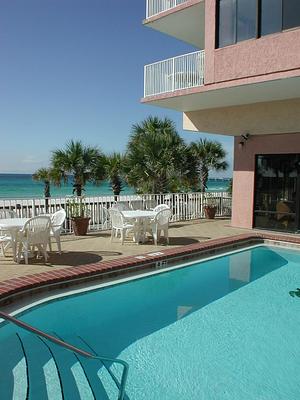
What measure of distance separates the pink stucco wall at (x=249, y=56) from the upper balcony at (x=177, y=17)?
99cm

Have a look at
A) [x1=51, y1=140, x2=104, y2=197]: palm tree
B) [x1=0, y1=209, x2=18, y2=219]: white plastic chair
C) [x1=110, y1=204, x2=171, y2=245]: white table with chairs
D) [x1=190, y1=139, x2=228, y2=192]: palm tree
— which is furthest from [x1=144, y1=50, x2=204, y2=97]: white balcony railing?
[x1=190, y1=139, x2=228, y2=192]: palm tree

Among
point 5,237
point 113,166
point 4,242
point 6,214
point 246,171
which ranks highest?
point 113,166

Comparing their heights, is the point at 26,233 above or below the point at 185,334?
above

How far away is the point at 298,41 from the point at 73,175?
1034 centimetres

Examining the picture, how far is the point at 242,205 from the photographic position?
14.1 metres

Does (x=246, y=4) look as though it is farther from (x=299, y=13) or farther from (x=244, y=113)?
(x=244, y=113)

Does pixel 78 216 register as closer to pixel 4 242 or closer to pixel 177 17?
pixel 4 242

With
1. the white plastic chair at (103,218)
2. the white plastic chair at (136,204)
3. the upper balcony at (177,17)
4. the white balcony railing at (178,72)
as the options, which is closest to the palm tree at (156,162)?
the white plastic chair at (136,204)

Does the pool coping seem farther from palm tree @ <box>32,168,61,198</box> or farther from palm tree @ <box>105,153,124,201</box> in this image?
palm tree @ <box>32,168,61,198</box>

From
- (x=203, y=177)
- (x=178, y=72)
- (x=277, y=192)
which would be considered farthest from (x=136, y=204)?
(x=203, y=177)

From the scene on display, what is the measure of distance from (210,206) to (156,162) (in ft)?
9.59

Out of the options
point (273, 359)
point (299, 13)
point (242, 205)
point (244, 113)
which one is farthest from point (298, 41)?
point (273, 359)

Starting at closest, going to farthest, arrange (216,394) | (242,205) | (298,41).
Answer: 1. (216,394)
2. (298,41)
3. (242,205)

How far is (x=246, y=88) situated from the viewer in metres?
11.0
